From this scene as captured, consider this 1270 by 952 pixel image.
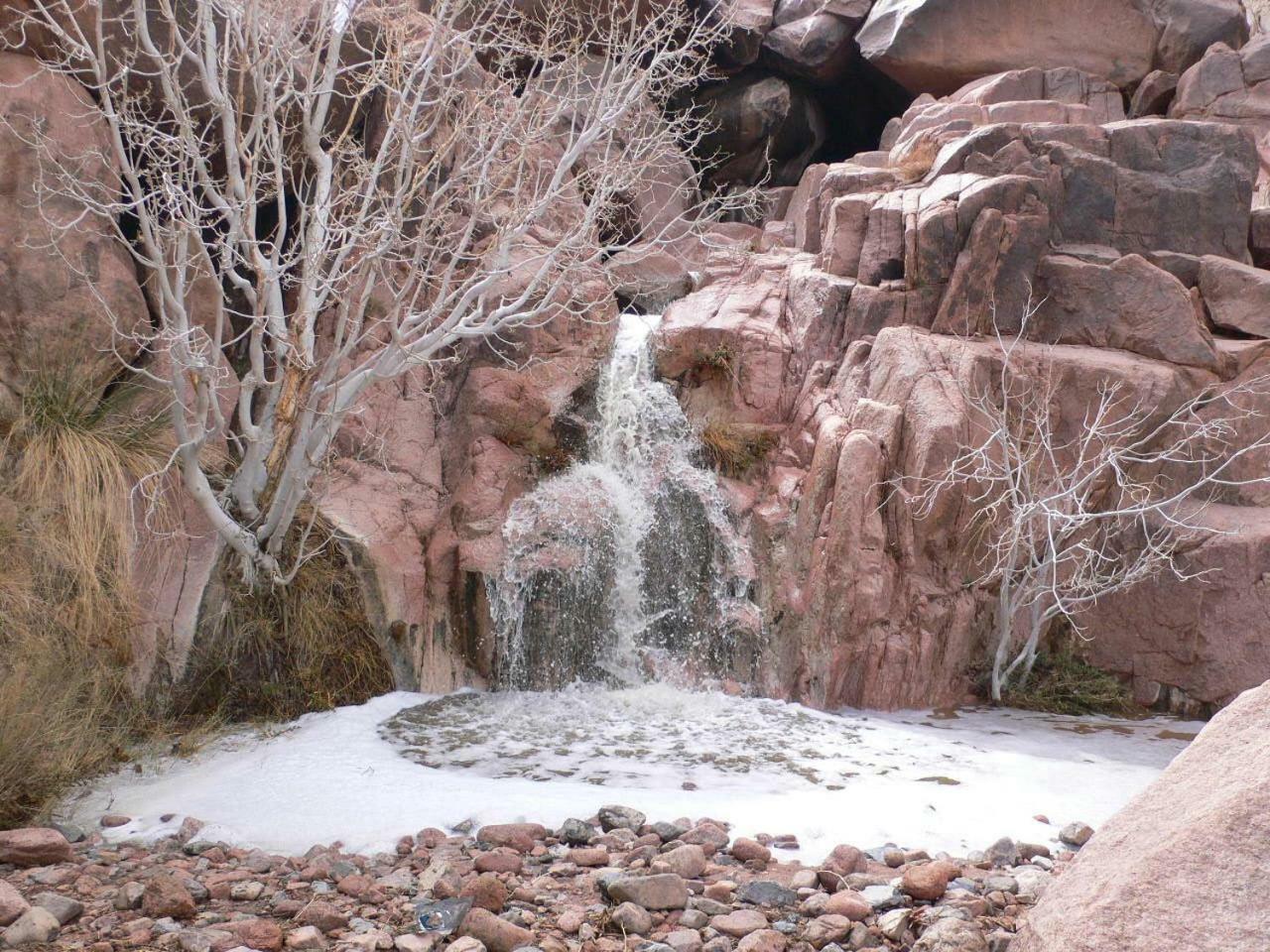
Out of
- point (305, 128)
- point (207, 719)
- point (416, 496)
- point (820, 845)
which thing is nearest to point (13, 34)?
point (305, 128)

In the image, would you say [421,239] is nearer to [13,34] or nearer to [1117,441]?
[13,34]

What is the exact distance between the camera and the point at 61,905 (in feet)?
11.5

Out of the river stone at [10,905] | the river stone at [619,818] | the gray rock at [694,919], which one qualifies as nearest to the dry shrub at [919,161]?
the river stone at [619,818]

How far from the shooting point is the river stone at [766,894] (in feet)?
11.9

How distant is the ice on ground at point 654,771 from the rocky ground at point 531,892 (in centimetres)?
23

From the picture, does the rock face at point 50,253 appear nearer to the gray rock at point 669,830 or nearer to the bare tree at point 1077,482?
the gray rock at point 669,830

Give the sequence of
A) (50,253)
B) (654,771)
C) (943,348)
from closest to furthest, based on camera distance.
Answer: (654,771) < (50,253) < (943,348)

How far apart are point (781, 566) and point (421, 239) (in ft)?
12.6

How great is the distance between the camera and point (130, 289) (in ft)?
A: 24.0

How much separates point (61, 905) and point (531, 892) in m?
1.69

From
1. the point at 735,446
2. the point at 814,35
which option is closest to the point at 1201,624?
the point at 735,446

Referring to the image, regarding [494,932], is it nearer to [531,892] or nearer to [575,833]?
[531,892]

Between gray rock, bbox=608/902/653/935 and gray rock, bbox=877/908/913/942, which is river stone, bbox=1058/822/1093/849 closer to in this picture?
gray rock, bbox=877/908/913/942

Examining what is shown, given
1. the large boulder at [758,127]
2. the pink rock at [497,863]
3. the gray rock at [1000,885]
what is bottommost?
the gray rock at [1000,885]
